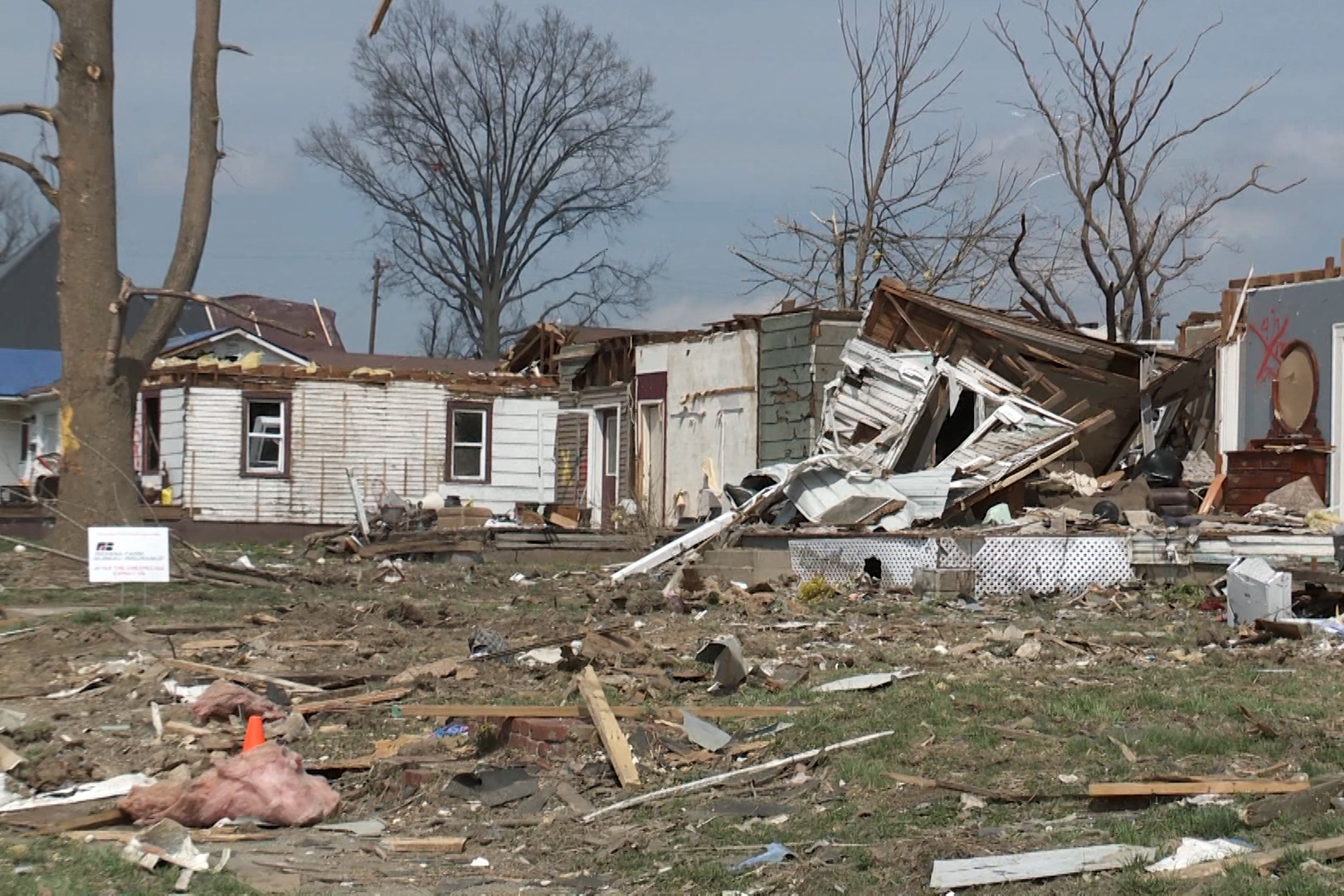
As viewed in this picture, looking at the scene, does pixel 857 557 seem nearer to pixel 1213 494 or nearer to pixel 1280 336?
pixel 1213 494

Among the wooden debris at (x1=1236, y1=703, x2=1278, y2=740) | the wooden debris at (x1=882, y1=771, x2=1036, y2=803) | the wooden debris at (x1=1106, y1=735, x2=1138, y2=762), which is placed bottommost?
the wooden debris at (x1=882, y1=771, x2=1036, y2=803)

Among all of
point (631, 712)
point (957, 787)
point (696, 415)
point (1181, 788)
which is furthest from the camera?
point (696, 415)

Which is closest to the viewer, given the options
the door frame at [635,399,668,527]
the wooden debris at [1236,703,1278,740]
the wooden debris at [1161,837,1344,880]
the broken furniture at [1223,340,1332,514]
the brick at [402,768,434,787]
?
the wooden debris at [1161,837,1344,880]

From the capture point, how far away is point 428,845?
7.18m

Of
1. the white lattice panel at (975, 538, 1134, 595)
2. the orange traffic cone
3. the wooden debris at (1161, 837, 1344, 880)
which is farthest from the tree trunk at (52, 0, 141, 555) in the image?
the wooden debris at (1161, 837, 1344, 880)

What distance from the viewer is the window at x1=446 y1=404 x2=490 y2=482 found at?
111ft

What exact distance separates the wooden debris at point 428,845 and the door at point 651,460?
20259 mm

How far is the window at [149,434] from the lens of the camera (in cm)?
3269

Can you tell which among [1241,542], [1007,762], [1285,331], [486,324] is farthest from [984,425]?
[486,324]

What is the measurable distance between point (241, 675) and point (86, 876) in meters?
4.25

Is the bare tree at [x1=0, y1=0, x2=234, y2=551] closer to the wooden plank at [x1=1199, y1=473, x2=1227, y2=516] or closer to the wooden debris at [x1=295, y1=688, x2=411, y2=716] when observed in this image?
the wooden debris at [x1=295, y1=688, x2=411, y2=716]

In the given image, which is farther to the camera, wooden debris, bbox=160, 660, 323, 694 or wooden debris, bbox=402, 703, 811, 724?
wooden debris, bbox=160, 660, 323, 694

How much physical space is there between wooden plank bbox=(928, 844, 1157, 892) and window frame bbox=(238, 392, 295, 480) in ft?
91.6

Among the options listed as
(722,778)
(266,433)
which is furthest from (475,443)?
(722,778)
